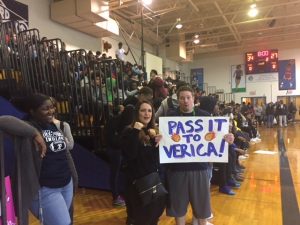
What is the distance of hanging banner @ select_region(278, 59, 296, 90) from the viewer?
57.8ft

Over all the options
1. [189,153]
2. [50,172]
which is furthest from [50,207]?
[189,153]

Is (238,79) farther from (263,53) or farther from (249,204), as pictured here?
(249,204)

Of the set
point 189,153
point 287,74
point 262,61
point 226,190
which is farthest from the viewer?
point 287,74

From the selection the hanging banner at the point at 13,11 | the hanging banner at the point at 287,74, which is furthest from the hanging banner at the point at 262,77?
the hanging banner at the point at 13,11

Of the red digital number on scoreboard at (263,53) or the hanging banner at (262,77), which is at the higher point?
the red digital number on scoreboard at (263,53)

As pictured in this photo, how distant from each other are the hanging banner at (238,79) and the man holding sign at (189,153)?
17.0 m

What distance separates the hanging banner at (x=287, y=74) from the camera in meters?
17.6

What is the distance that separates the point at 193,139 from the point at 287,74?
56.4 feet

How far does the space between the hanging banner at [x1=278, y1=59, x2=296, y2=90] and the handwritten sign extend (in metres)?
16.9

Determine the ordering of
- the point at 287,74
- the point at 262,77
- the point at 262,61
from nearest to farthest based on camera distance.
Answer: the point at 262,61 → the point at 287,74 → the point at 262,77

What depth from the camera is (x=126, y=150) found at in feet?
7.19

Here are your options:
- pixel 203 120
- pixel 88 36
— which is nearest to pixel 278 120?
pixel 88 36

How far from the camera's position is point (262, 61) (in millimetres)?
17516

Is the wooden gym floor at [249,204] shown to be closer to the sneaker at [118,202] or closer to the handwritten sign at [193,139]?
the sneaker at [118,202]
